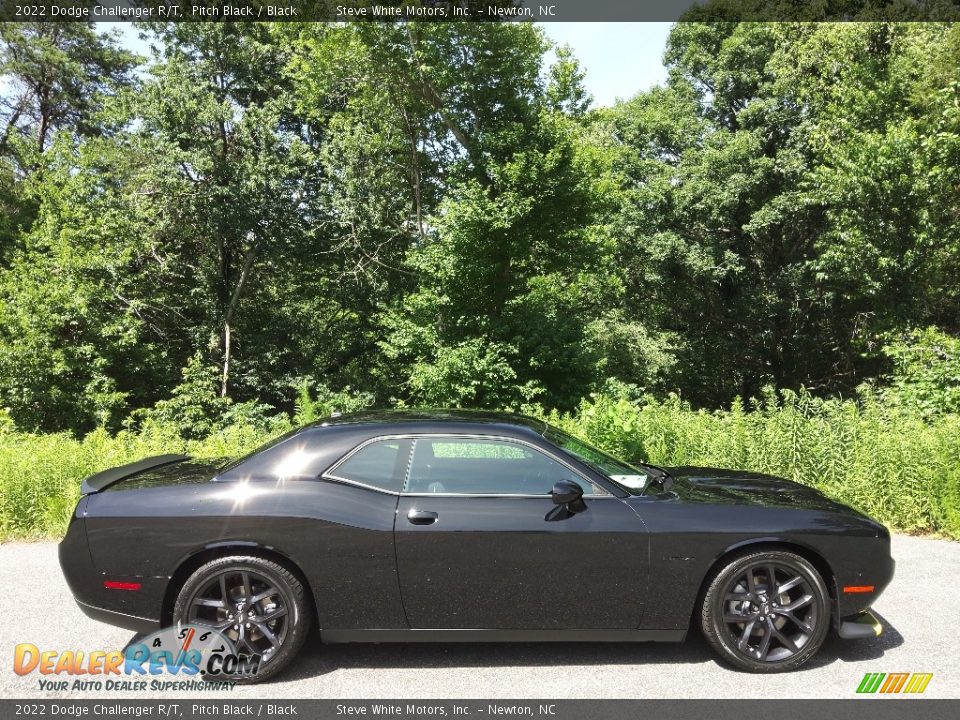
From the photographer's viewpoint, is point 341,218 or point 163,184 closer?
point 163,184

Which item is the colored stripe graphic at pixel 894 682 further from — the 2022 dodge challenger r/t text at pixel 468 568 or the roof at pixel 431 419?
the roof at pixel 431 419

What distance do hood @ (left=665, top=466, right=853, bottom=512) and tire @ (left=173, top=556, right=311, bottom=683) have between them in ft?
7.77

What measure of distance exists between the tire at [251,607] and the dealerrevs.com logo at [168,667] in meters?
0.06

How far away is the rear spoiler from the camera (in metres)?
4.06

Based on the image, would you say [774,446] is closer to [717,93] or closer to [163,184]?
[163,184]

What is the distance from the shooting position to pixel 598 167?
60.9 ft

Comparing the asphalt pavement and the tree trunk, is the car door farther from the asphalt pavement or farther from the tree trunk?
the tree trunk

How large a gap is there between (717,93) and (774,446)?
66.2 ft

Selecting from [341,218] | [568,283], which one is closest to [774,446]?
[568,283]

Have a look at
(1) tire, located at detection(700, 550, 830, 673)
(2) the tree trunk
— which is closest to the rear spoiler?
(1) tire, located at detection(700, 550, 830, 673)

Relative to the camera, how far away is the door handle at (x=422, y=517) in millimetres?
3773

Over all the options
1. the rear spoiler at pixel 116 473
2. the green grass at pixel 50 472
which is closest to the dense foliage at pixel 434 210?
the green grass at pixel 50 472

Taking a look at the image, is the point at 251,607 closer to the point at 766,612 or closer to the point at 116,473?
the point at 116,473
